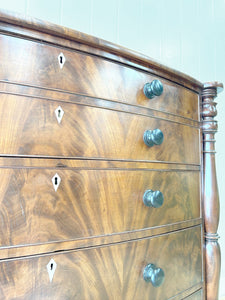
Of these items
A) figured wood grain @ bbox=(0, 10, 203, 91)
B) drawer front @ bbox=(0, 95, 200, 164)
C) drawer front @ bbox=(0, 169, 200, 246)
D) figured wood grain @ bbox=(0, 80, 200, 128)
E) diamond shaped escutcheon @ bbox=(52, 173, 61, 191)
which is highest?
figured wood grain @ bbox=(0, 10, 203, 91)

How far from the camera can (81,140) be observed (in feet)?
1.84

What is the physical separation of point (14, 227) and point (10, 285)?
10 centimetres

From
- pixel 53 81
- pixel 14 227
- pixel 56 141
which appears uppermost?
pixel 53 81

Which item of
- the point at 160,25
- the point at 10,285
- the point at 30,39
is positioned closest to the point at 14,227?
the point at 10,285

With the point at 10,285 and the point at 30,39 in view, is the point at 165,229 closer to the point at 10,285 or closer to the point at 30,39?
the point at 10,285

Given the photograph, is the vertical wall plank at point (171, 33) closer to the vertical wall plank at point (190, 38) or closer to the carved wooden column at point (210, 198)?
the vertical wall plank at point (190, 38)

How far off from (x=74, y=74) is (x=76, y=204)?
0.94ft

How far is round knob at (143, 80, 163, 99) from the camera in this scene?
25.6 inches

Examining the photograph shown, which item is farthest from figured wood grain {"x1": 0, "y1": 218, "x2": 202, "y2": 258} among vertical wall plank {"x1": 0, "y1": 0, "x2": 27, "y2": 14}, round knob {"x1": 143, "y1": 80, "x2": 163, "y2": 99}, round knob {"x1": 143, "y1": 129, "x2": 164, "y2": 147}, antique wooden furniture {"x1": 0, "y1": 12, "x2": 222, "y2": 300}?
vertical wall plank {"x1": 0, "y1": 0, "x2": 27, "y2": 14}

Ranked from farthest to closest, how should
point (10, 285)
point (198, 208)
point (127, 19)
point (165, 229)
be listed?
point (127, 19)
point (198, 208)
point (165, 229)
point (10, 285)

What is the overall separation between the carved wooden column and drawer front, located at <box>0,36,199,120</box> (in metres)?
0.20

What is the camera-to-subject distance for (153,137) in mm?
656

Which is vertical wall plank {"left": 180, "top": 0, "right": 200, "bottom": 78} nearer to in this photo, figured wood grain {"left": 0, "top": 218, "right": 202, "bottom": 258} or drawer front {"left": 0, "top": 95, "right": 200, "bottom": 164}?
drawer front {"left": 0, "top": 95, "right": 200, "bottom": 164}

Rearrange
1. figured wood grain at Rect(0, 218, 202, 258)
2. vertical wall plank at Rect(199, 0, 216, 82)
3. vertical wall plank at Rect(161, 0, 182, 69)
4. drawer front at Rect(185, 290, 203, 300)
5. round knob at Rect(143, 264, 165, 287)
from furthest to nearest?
vertical wall plank at Rect(199, 0, 216, 82)
vertical wall plank at Rect(161, 0, 182, 69)
drawer front at Rect(185, 290, 203, 300)
round knob at Rect(143, 264, 165, 287)
figured wood grain at Rect(0, 218, 202, 258)
